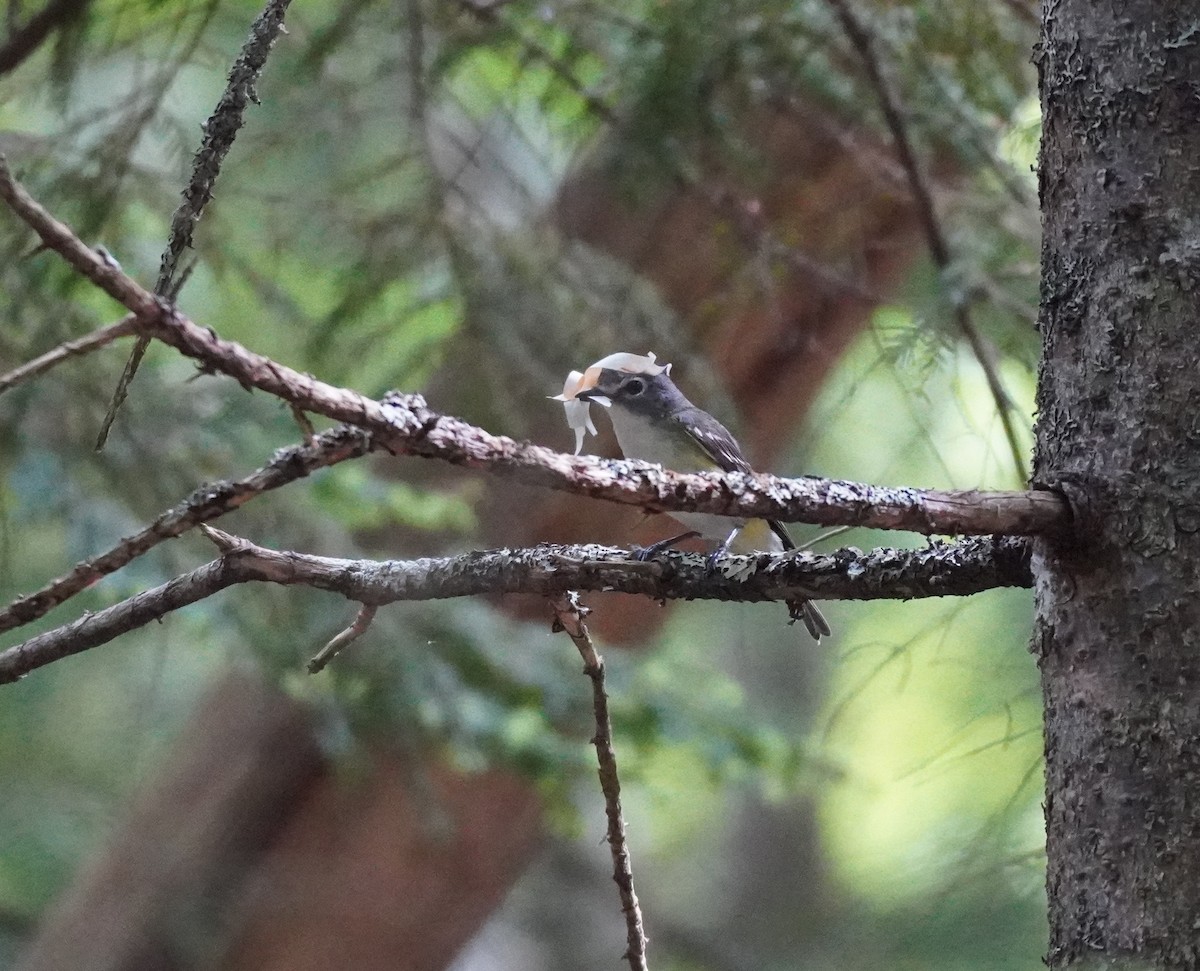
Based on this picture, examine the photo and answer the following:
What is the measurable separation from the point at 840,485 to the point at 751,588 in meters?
0.15

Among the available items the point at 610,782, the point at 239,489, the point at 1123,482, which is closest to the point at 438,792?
the point at 610,782

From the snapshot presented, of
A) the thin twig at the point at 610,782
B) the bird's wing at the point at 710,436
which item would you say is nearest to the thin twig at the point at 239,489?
the thin twig at the point at 610,782

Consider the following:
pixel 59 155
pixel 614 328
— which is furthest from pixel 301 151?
pixel 614 328

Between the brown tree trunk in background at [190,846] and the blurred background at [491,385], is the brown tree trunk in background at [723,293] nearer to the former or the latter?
the blurred background at [491,385]

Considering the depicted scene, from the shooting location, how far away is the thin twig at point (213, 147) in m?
0.77

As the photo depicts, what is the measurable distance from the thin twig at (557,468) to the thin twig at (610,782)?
0.21 m

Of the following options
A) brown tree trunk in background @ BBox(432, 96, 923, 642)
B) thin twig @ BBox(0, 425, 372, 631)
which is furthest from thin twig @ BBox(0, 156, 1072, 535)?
brown tree trunk in background @ BBox(432, 96, 923, 642)

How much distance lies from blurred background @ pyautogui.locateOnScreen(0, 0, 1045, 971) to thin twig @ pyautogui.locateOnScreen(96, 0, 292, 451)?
86cm

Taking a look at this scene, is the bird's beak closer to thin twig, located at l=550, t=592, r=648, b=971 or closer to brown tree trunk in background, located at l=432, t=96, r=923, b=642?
thin twig, located at l=550, t=592, r=648, b=971

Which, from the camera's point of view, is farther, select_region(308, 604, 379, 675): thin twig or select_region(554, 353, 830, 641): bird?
select_region(554, 353, 830, 641): bird

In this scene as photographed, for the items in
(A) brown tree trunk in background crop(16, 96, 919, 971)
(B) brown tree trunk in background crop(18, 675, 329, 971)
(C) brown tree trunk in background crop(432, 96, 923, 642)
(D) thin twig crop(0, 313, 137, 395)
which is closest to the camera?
(D) thin twig crop(0, 313, 137, 395)

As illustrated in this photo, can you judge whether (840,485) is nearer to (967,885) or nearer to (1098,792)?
(1098,792)

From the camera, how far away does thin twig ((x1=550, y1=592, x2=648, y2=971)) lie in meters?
1.06

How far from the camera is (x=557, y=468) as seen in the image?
32.6 inches
